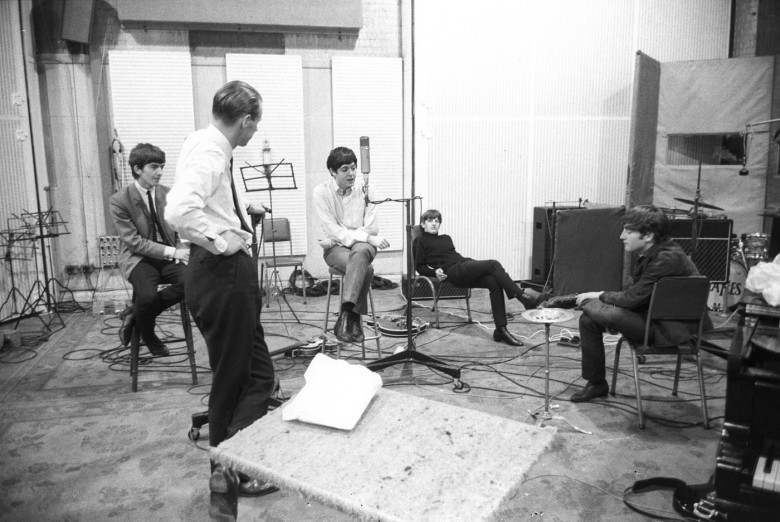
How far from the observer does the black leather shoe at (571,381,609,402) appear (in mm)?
3783

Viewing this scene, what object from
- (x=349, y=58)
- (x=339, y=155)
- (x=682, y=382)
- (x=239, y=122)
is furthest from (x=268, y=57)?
(x=682, y=382)

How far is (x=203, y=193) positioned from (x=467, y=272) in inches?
125

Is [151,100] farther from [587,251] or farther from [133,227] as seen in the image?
[587,251]

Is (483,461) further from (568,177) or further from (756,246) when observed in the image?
(568,177)

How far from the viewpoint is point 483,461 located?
1.47m

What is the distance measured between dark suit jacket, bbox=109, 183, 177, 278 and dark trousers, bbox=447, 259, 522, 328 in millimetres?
2444

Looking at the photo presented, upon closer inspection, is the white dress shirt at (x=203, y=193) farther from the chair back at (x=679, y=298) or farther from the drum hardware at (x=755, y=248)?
the drum hardware at (x=755, y=248)

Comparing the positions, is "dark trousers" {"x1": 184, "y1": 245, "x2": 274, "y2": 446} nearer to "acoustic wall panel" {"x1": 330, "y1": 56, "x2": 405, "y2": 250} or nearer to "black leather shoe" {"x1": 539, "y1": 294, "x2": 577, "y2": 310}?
"black leather shoe" {"x1": 539, "y1": 294, "x2": 577, "y2": 310}

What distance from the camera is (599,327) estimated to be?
365cm

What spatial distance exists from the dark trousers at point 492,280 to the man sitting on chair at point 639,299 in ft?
4.19

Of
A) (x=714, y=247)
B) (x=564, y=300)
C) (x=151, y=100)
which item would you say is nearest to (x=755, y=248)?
(x=714, y=247)

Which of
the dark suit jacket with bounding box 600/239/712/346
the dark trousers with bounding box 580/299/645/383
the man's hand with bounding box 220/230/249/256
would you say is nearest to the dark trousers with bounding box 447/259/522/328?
the dark trousers with bounding box 580/299/645/383

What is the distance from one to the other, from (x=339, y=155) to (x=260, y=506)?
248cm

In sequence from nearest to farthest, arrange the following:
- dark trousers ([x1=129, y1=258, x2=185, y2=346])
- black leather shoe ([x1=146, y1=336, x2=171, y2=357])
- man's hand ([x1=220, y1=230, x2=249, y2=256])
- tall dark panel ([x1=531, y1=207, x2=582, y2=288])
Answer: man's hand ([x1=220, y1=230, x2=249, y2=256]) < dark trousers ([x1=129, y1=258, x2=185, y2=346]) < black leather shoe ([x1=146, y1=336, x2=171, y2=357]) < tall dark panel ([x1=531, y1=207, x2=582, y2=288])
